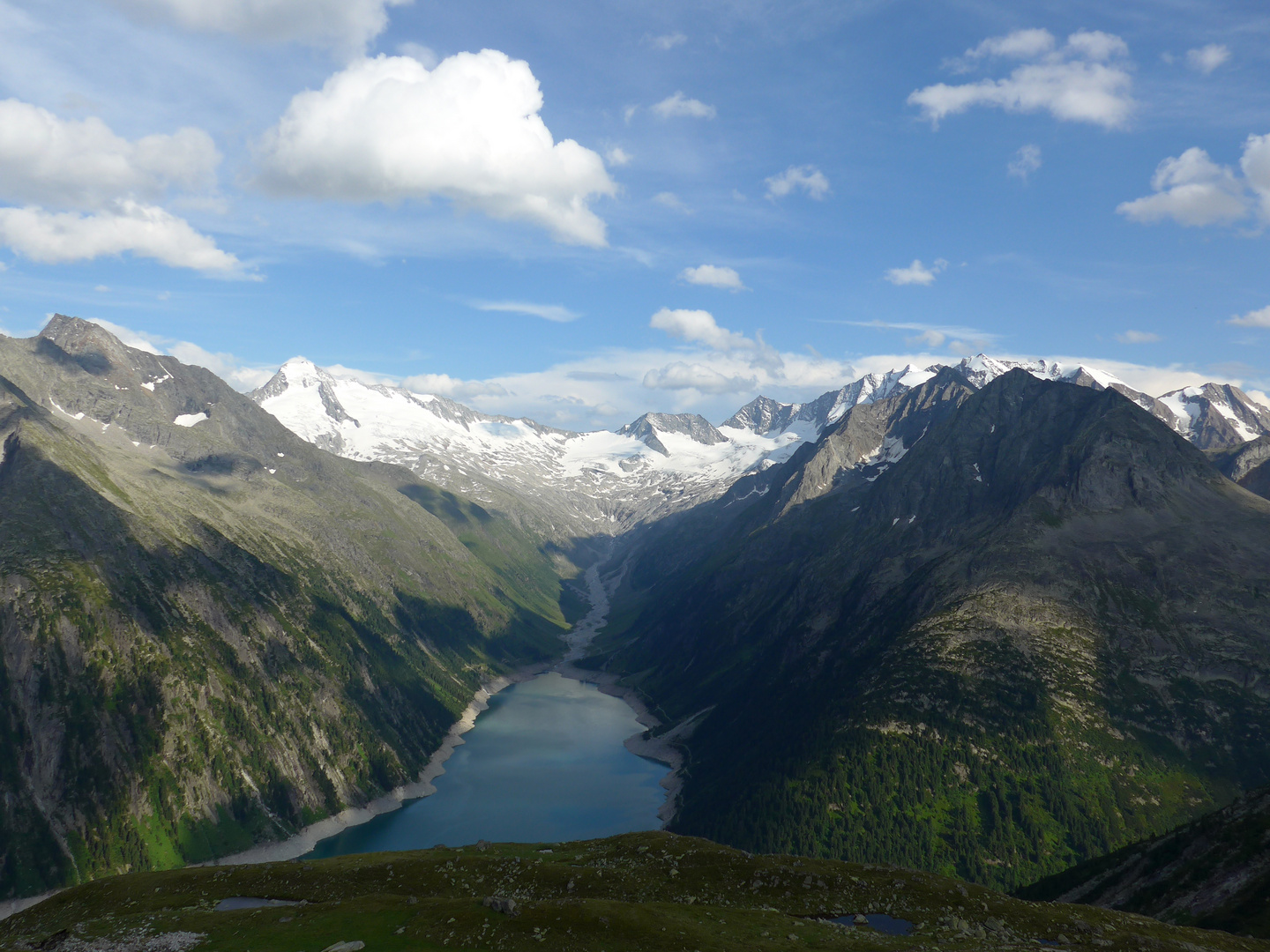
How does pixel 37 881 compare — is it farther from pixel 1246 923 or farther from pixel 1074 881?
pixel 1246 923

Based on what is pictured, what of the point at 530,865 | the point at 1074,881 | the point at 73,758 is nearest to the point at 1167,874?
the point at 1074,881

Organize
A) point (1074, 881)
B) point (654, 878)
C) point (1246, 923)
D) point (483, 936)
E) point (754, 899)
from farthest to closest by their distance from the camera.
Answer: point (1074, 881) < point (654, 878) < point (754, 899) < point (1246, 923) < point (483, 936)

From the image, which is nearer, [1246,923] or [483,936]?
[483,936]

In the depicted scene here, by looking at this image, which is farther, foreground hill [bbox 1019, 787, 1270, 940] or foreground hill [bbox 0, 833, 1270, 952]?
foreground hill [bbox 1019, 787, 1270, 940]

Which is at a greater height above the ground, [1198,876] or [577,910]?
[577,910]
